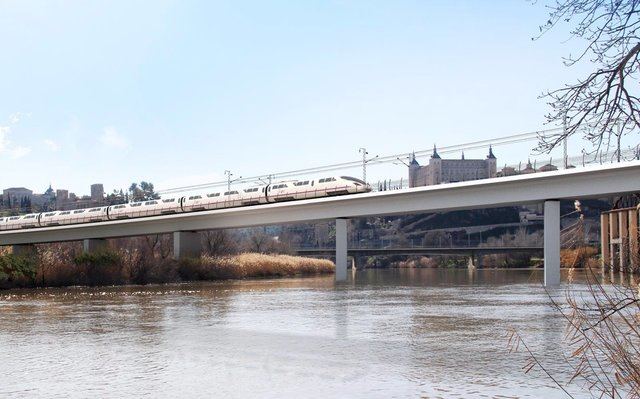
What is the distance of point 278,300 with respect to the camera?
35219 millimetres

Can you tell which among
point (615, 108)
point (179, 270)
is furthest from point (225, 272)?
point (615, 108)

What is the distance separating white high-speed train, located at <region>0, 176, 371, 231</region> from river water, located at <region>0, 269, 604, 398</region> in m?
34.1

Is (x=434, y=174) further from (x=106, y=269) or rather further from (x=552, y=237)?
(x=106, y=269)

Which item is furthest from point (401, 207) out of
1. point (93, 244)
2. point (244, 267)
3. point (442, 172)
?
point (93, 244)

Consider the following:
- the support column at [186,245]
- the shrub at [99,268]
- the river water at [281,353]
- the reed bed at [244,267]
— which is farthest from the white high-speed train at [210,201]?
the river water at [281,353]

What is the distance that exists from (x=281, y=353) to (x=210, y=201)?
57.4 m

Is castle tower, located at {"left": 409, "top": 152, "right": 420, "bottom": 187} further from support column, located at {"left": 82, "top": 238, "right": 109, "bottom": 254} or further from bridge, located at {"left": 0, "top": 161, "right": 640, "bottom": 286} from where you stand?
support column, located at {"left": 82, "top": 238, "right": 109, "bottom": 254}

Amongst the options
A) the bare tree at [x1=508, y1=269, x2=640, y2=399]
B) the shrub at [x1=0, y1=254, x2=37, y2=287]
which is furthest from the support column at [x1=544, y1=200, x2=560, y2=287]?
the shrub at [x1=0, y1=254, x2=37, y2=287]

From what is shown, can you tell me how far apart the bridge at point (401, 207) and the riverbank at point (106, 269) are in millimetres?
4908

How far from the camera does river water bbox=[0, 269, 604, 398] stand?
451 inches

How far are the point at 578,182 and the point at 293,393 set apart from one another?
3810 cm

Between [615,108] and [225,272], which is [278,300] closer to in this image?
[615,108]

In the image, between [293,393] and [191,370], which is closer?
[293,393]

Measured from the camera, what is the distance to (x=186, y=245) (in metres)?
73.7
